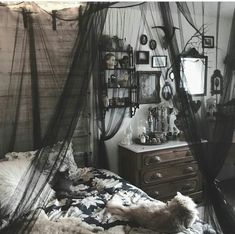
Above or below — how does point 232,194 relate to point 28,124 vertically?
below

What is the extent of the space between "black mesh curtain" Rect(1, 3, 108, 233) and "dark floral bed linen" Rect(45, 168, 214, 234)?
0.42 meters

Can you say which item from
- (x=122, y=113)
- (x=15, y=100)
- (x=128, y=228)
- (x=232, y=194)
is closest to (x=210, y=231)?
(x=232, y=194)

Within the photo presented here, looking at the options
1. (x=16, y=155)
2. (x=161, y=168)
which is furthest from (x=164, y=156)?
(x=16, y=155)

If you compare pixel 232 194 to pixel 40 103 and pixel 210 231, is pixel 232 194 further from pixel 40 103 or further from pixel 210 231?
pixel 40 103

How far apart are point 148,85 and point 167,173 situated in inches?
42.3

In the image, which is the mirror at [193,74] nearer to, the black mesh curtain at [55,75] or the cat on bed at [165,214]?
the black mesh curtain at [55,75]

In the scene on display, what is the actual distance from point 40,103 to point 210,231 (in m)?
1.34

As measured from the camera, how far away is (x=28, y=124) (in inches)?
90.9

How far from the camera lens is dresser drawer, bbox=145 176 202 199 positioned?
3.19 metres

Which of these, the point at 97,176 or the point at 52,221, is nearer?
the point at 52,221

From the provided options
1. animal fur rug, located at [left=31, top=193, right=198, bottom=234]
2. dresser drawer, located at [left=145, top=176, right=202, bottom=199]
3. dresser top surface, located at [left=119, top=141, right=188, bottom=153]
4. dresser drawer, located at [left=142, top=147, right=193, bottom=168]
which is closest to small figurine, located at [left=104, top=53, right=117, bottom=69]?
dresser top surface, located at [left=119, top=141, right=188, bottom=153]

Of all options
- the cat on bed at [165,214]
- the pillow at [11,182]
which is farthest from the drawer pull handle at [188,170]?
the pillow at [11,182]

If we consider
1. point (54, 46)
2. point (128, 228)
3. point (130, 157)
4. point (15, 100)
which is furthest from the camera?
point (130, 157)

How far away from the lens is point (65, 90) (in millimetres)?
1566
